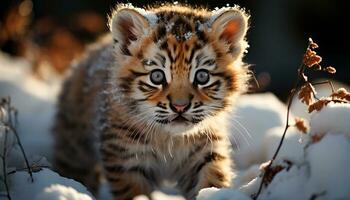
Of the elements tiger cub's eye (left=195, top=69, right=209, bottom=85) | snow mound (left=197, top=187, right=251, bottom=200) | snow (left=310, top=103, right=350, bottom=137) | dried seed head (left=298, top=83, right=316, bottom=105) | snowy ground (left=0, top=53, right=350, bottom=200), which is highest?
tiger cub's eye (left=195, top=69, right=209, bottom=85)

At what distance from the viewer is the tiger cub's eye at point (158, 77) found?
3.34m

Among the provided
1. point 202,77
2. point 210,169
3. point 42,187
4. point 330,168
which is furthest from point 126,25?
point 330,168

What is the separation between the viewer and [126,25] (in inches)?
141

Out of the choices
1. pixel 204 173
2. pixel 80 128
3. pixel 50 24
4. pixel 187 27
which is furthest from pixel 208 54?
pixel 50 24

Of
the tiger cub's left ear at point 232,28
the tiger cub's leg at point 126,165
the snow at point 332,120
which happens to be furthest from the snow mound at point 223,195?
the tiger cub's left ear at point 232,28

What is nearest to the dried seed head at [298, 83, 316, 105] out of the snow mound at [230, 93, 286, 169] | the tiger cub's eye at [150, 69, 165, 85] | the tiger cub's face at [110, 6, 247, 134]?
the tiger cub's face at [110, 6, 247, 134]

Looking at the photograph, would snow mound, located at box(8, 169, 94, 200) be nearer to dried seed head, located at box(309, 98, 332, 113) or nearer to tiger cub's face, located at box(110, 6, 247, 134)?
tiger cub's face, located at box(110, 6, 247, 134)

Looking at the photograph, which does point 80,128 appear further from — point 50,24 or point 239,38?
point 50,24

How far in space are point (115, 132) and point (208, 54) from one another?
2.14 feet

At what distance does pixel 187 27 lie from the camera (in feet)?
11.3

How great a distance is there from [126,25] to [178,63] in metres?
0.43

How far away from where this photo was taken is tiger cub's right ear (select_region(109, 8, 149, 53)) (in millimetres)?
3451

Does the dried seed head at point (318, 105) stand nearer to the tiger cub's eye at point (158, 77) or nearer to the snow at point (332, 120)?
the snow at point (332, 120)

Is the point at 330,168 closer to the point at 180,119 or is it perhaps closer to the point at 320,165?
the point at 320,165
